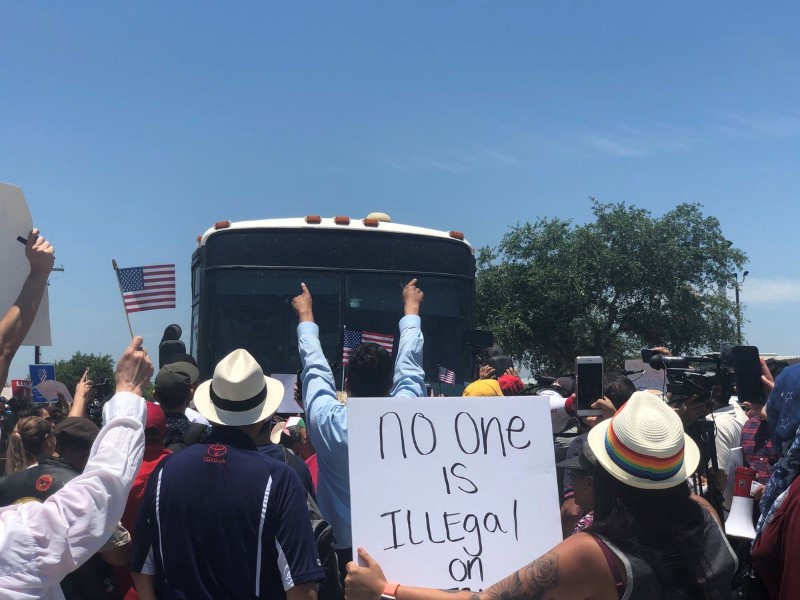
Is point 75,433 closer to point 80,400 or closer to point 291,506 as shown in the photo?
point 80,400

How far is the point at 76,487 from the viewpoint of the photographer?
2.01m

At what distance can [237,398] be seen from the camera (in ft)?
9.73

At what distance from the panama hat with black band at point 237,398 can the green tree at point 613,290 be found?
25934 mm

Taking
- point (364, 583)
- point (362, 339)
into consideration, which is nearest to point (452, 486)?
point (364, 583)

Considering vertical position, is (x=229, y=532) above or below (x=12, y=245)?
below

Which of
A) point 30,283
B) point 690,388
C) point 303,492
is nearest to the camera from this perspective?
point 30,283

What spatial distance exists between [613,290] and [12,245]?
96.6 ft

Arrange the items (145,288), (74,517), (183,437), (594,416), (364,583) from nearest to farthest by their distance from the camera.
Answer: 1. (74,517)
2. (364,583)
3. (183,437)
4. (594,416)
5. (145,288)

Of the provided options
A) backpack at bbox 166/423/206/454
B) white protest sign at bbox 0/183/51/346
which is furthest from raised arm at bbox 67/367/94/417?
white protest sign at bbox 0/183/51/346

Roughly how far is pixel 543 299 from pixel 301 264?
73.5ft

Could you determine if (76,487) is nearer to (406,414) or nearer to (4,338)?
(4,338)

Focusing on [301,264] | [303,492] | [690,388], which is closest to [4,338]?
[303,492]

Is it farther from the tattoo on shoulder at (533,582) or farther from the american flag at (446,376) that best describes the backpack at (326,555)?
the american flag at (446,376)

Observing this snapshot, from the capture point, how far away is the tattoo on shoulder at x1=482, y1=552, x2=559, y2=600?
82.4 inches
